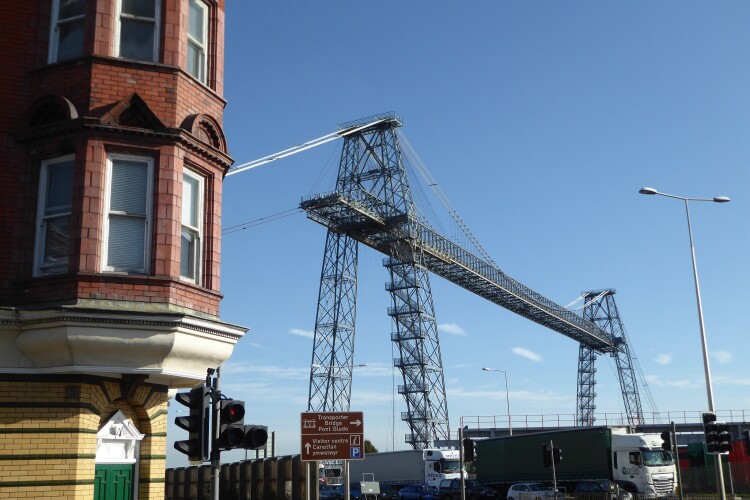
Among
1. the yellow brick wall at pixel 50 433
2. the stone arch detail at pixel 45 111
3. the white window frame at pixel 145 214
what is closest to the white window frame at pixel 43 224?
the white window frame at pixel 145 214

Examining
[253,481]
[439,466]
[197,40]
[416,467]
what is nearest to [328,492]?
[416,467]

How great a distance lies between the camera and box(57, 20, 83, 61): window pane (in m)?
14.4

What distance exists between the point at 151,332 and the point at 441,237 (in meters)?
69.7

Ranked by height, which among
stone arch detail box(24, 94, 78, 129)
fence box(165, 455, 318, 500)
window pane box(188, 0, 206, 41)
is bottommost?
fence box(165, 455, 318, 500)

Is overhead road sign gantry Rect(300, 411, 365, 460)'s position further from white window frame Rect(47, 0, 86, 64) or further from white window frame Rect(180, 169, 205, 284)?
white window frame Rect(47, 0, 86, 64)

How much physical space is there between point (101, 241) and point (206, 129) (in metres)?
2.99

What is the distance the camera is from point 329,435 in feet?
Result: 53.6

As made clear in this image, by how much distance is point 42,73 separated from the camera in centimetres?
1434

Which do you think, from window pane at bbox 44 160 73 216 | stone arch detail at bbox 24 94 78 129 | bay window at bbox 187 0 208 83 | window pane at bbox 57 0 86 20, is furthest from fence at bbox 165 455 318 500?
window pane at bbox 57 0 86 20

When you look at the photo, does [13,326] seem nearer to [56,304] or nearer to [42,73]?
[56,304]

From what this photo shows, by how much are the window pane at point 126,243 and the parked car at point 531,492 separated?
2711cm

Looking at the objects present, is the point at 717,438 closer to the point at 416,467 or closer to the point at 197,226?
the point at 197,226

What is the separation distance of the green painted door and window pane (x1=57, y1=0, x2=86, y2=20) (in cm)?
724

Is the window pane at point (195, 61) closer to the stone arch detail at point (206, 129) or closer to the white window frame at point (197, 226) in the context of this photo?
the stone arch detail at point (206, 129)
